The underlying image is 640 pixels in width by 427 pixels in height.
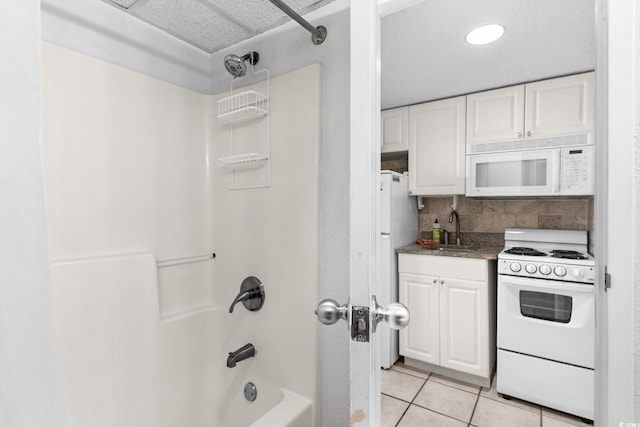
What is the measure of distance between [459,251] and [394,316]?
1.82 metres

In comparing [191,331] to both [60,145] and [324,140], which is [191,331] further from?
[324,140]

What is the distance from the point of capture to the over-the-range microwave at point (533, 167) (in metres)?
1.89

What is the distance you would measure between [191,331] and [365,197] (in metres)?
1.11

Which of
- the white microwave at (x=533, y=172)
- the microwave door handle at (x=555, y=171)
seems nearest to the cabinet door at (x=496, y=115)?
the white microwave at (x=533, y=172)

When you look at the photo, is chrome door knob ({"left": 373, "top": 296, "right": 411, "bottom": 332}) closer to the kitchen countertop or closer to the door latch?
the door latch

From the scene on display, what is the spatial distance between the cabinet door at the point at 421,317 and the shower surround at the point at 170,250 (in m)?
1.34

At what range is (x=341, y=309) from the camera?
65 centimetres

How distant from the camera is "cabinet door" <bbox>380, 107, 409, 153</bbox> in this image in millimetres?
2383

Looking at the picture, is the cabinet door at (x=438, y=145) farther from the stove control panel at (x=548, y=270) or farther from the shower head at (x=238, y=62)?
the shower head at (x=238, y=62)

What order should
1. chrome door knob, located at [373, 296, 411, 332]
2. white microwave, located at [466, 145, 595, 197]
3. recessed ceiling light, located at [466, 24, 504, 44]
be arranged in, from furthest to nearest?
1. white microwave, located at [466, 145, 595, 197]
2. recessed ceiling light, located at [466, 24, 504, 44]
3. chrome door knob, located at [373, 296, 411, 332]

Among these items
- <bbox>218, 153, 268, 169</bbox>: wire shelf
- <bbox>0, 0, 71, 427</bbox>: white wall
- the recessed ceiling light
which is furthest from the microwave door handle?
<bbox>0, 0, 71, 427</bbox>: white wall

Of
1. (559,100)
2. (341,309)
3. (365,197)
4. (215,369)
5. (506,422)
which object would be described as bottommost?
(506,422)

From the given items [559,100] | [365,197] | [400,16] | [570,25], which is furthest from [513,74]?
[365,197]

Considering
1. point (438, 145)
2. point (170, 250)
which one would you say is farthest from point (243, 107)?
point (438, 145)
